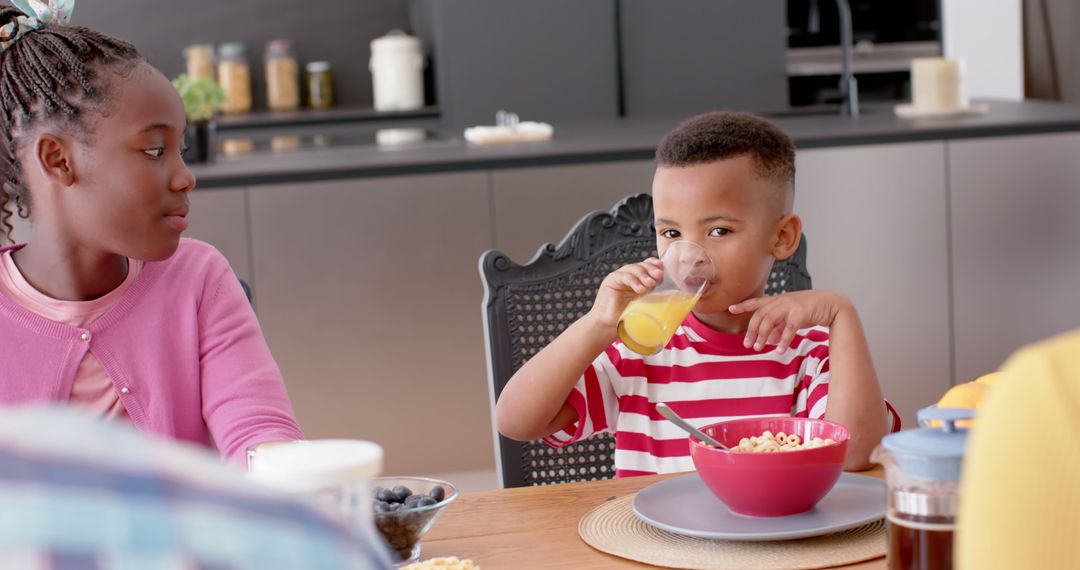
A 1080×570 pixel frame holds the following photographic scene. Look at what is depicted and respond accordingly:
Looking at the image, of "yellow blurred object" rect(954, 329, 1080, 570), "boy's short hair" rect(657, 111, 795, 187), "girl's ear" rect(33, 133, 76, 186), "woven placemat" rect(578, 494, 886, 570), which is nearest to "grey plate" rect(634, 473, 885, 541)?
"woven placemat" rect(578, 494, 886, 570)

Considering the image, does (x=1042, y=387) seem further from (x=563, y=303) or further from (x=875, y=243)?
(x=875, y=243)

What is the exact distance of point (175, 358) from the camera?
1253 mm

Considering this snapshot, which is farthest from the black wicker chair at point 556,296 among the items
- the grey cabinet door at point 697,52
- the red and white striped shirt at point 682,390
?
the grey cabinet door at point 697,52

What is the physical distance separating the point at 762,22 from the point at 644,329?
134 inches

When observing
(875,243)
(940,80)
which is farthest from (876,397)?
(940,80)

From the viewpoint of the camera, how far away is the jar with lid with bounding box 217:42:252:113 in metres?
4.61

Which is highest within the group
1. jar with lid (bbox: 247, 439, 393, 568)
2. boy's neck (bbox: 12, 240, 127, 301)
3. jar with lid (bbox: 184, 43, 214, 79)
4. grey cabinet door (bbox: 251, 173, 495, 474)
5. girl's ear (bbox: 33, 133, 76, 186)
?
jar with lid (bbox: 184, 43, 214, 79)

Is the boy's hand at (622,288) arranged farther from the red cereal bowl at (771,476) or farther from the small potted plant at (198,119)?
the small potted plant at (198,119)

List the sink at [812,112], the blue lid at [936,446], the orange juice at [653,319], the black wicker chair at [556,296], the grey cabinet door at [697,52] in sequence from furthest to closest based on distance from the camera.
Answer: the grey cabinet door at [697,52], the sink at [812,112], the black wicker chair at [556,296], the orange juice at [653,319], the blue lid at [936,446]

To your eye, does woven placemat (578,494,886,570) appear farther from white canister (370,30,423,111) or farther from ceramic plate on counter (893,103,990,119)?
white canister (370,30,423,111)

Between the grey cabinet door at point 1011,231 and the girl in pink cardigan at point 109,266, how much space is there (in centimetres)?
191

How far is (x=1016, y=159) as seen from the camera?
9.00ft

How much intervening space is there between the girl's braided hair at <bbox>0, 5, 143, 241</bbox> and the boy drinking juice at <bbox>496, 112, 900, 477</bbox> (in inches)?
19.7

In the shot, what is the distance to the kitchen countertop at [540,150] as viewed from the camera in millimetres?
2590
